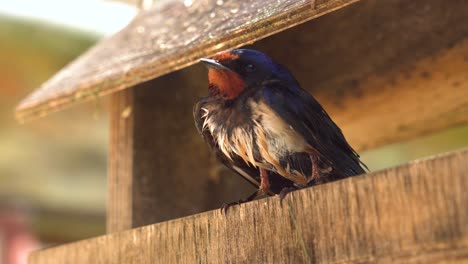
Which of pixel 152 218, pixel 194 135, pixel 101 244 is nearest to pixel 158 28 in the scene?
pixel 194 135

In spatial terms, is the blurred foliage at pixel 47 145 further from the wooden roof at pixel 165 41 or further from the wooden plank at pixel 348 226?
the wooden plank at pixel 348 226

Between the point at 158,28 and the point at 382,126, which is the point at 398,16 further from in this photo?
the point at 158,28

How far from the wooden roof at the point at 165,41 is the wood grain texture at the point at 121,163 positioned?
0.12 m

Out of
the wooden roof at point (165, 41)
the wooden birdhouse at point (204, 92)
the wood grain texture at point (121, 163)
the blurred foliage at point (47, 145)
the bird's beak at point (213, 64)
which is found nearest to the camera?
the wooden birdhouse at point (204, 92)

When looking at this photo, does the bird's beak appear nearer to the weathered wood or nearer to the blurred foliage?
the weathered wood

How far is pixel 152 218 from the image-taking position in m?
2.05

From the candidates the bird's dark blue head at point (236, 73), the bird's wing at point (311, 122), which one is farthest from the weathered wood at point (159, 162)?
the bird's wing at point (311, 122)

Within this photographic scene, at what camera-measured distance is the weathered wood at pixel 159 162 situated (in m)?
2.05

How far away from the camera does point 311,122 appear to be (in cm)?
164

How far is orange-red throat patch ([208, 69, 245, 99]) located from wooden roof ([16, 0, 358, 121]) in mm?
52

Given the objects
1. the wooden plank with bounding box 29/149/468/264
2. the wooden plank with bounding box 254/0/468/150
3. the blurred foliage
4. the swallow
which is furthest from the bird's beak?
the blurred foliage

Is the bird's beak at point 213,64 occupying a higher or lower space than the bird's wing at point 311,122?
higher

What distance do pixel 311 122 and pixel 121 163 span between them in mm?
612

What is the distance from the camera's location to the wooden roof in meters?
1.53
